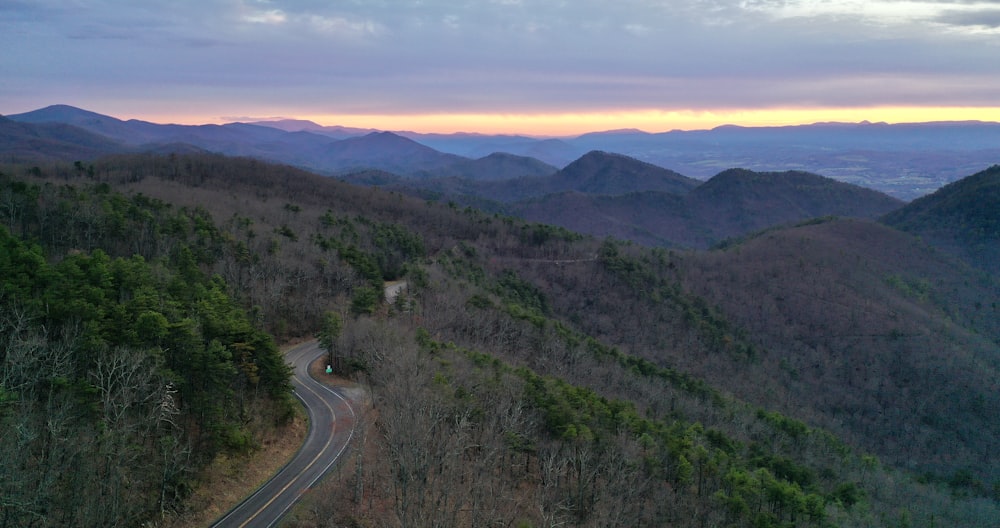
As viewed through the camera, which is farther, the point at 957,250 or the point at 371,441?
the point at 957,250

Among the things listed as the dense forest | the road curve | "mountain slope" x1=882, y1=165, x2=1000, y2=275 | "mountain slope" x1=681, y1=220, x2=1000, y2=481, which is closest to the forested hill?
the dense forest

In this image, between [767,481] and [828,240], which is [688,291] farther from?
[767,481]

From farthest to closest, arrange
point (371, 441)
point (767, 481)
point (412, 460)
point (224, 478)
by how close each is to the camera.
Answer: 1. point (767, 481)
2. point (371, 441)
3. point (224, 478)
4. point (412, 460)

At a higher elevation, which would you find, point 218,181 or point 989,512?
point 218,181

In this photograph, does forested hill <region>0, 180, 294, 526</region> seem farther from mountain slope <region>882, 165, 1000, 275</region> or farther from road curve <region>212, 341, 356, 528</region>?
mountain slope <region>882, 165, 1000, 275</region>

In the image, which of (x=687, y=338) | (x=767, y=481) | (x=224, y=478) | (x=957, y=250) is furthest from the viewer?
(x=957, y=250)

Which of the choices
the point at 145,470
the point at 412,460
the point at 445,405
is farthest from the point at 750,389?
the point at 145,470
